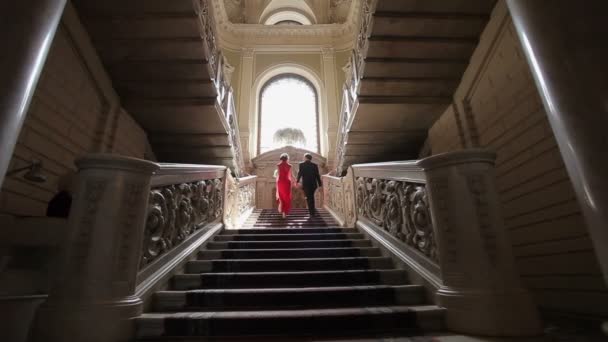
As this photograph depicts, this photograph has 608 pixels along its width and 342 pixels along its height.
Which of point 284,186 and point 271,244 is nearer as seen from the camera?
point 271,244

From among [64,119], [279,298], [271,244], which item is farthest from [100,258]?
[64,119]

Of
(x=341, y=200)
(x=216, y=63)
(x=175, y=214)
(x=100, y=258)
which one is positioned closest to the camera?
(x=100, y=258)

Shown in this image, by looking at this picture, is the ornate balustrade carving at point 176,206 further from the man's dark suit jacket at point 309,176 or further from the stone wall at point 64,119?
the man's dark suit jacket at point 309,176

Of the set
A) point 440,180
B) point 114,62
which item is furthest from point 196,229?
point 114,62

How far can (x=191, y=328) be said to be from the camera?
6.56ft

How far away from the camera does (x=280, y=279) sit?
278 centimetres

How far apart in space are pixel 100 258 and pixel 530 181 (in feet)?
14.6

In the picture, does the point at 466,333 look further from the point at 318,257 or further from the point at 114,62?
the point at 114,62

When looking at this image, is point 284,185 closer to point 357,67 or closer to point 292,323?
point 357,67

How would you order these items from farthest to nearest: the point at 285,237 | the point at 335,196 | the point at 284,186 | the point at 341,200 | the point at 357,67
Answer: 1. the point at 335,196
2. the point at 284,186
3. the point at 341,200
4. the point at 357,67
5. the point at 285,237

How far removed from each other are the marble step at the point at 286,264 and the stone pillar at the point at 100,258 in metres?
0.96

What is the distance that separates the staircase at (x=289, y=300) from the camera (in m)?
2.02

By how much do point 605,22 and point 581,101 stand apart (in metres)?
0.24

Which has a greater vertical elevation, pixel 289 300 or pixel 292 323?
pixel 289 300
